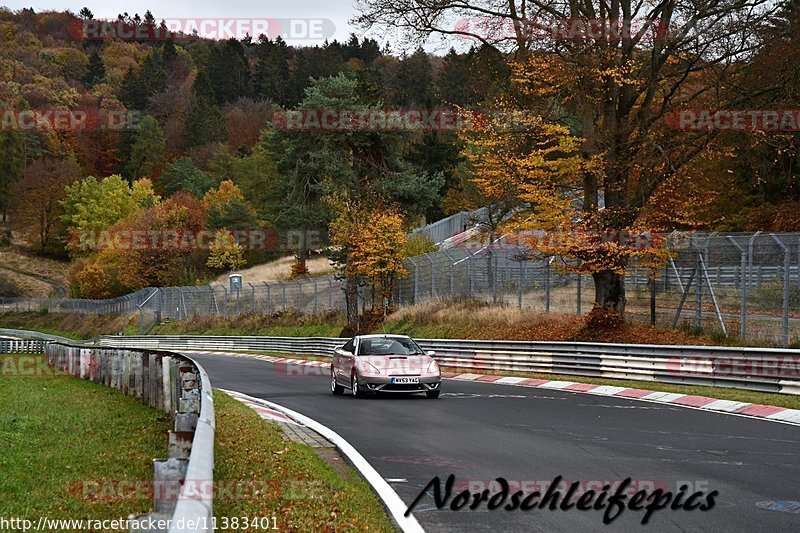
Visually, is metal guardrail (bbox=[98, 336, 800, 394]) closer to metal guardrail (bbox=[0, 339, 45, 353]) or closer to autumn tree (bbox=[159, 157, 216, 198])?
metal guardrail (bbox=[0, 339, 45, 353])

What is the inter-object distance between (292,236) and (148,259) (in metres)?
25.7

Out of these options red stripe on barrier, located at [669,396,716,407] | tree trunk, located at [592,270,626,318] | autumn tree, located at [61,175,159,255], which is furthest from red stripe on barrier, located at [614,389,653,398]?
autumn tree, located at [61,175,159,255]

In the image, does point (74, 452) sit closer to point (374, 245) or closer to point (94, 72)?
point (374, 245)

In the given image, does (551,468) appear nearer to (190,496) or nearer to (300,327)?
(190,496)

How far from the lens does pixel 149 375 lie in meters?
17.3

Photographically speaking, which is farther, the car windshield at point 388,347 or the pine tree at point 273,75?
the pine tree at point 273,75

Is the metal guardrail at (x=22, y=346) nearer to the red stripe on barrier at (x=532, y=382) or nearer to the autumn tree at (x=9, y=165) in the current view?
the red stripe on barrier at (x=532, y=382)

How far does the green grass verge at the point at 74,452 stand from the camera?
771cm

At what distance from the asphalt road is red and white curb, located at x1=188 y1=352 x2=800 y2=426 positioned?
545 millimetres

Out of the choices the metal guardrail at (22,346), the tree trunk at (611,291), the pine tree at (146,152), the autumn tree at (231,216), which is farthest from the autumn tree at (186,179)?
the tree trunk at (611,291)

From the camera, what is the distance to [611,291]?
89.9 ft

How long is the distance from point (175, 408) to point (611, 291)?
16936mm

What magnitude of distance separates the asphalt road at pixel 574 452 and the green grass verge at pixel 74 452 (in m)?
2.49

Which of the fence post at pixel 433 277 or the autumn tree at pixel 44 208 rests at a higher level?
the autumn tree at pixel 44 208
